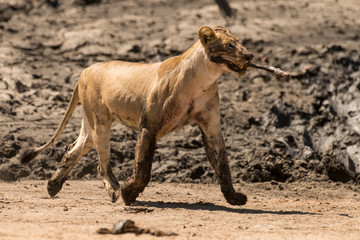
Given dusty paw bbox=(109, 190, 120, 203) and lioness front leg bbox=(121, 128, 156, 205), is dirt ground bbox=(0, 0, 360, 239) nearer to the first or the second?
dusty paw bbox=(109, 190, 120, 203)

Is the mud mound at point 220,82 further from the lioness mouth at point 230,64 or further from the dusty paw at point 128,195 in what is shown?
the lioness mouth at point 230,64

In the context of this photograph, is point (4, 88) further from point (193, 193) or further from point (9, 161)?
point (193, 193)

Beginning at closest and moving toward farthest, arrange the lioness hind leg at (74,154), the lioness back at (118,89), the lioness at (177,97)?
the lioness at (177,97) → the lioness back at (118,89) → the lioness hind leg at (74,154)

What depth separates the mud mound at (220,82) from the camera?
35.8 ft

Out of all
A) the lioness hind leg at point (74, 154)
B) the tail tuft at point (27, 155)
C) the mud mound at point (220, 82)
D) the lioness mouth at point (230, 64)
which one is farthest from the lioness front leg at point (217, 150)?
the tail tuft at point (27, 155)

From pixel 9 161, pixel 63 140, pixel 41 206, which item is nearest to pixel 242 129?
pixel 63 140

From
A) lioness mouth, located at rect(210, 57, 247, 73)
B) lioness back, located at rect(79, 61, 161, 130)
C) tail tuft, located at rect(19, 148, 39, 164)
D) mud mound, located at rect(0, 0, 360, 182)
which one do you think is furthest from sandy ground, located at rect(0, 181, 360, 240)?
lioness mouth, located at rect(210, 57, 247, 73)

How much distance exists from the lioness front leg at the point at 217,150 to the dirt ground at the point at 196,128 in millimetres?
173

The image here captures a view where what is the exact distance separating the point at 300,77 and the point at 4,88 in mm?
6027

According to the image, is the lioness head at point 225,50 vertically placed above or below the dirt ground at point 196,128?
above

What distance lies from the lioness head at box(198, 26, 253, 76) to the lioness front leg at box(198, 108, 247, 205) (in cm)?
67

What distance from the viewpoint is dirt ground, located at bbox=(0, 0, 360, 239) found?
7.17 meters

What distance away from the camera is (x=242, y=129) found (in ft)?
40.1

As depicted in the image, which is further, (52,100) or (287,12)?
(287,12)
